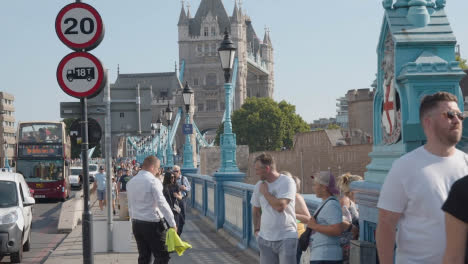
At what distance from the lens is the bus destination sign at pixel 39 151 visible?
3092cm

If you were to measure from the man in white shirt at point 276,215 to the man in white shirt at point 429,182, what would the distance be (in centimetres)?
286

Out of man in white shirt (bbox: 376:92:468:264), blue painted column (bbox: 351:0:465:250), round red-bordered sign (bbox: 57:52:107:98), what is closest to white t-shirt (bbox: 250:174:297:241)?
blue painted column (bbox: 351:0:465:250)

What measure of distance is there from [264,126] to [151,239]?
3665 inches

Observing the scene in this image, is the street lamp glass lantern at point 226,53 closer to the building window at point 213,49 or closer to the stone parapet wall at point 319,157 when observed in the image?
the stone parapet wall at point 319,157

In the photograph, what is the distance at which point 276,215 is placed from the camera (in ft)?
20.6

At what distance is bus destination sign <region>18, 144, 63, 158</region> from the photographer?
30922 millimetres

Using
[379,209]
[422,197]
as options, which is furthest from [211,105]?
[422,197]

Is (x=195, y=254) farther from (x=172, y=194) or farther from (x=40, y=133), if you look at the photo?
(x=40, y=133)

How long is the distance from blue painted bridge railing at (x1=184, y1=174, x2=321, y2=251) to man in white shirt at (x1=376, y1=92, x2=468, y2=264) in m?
4.20

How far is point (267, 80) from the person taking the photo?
566 ft

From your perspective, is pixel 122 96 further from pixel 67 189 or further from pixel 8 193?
pixel 67 189

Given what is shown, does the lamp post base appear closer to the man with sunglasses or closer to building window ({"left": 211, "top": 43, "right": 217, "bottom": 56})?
the man with sunglasses

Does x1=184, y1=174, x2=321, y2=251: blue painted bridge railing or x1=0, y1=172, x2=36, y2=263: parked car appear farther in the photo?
x1=184, y1=174, x2=321, y2=251: blue painted bridge railing

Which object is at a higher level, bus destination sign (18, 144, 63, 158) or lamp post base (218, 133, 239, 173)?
bus destination sign (18, 144, 63, 158)
